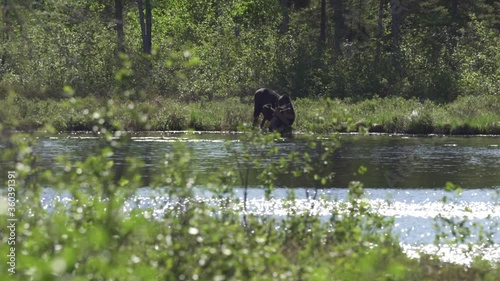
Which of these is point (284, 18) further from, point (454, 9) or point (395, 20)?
point (454, 9)

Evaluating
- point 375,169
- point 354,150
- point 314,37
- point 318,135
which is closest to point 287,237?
point 318,135

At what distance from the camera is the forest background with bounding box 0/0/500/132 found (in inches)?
1702

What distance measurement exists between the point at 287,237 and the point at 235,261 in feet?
10.6

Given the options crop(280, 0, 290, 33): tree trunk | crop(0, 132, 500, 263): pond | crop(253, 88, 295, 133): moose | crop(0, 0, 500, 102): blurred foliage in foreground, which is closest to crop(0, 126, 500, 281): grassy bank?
crop(0, 132, 500, 263): pond

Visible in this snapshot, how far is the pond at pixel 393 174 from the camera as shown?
15.1 m

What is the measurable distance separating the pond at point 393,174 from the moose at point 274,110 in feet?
5.20

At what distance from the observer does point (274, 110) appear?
33.6 meters

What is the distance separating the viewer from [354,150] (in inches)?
1132

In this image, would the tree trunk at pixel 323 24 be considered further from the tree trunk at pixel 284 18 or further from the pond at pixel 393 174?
the pond at pixel 393 174

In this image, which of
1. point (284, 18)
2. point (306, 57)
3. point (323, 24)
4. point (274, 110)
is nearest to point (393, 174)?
point (274, 110)

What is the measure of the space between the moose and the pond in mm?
1585

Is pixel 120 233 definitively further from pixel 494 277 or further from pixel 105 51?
pixel 105 51

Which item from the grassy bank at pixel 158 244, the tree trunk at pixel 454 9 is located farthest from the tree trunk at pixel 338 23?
the grassy bank at pixel 158 244

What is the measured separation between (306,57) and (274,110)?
615 inches
